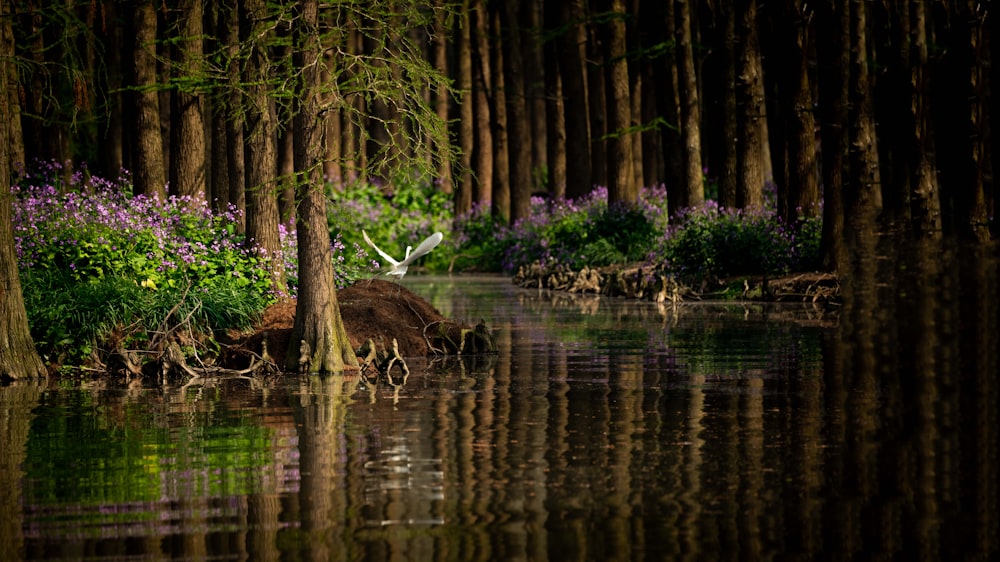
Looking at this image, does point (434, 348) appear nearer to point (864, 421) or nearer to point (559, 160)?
point (864, 421)

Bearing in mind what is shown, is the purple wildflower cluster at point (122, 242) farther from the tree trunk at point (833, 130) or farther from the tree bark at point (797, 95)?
the tree bark at point (797, 95)

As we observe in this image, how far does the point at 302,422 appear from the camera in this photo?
46.5 ft

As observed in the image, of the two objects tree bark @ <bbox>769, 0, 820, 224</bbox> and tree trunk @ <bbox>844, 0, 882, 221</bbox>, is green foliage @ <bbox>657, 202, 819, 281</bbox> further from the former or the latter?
tree trunk @ <bbox>844, 0, 882, 221</bbox>

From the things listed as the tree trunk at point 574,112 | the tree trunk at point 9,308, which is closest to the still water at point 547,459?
the tree trunk at point 9,308

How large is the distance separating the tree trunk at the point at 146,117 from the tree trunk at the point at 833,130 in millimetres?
12977

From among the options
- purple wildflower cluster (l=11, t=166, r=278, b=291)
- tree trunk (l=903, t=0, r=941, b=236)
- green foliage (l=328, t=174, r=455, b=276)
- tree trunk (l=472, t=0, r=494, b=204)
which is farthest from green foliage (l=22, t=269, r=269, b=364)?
tree trunk (l=472, t=0, r=494, b=204)

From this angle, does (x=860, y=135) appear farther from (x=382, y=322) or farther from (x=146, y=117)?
(x=146, y=117)

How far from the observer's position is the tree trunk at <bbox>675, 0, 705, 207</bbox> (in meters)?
40.0

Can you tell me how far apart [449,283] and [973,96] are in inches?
823

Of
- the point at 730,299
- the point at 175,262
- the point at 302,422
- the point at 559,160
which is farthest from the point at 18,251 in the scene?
the point at 559,160

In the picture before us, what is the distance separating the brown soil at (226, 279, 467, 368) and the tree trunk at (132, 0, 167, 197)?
4236mm

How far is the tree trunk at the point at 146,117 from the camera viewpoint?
2566cm

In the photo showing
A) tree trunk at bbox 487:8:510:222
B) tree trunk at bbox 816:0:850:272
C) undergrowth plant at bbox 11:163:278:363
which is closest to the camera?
undergrowth plant at bbox 11:163:278:363

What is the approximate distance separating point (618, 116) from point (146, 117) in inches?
873
